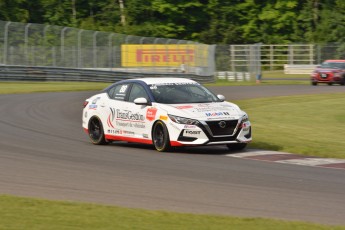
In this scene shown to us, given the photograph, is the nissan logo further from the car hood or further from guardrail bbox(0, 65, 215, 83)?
guardrail bbox(0, 65, 215, 83)

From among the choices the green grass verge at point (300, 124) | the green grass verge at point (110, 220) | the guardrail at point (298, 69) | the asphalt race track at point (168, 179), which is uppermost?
the green grass verge at point (110, 220)

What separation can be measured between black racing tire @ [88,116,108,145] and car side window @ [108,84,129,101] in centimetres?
56

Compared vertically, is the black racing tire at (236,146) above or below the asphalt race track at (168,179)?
below

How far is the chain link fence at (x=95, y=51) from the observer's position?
4662 centimetres

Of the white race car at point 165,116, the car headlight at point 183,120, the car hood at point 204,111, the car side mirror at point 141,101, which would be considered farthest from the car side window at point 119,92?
the car headlight at point 183,120

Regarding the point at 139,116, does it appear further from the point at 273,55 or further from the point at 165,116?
the point at 273,55

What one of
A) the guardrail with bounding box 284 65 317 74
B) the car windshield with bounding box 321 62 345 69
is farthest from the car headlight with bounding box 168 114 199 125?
the guardrail with bounding box 284 65 317 74

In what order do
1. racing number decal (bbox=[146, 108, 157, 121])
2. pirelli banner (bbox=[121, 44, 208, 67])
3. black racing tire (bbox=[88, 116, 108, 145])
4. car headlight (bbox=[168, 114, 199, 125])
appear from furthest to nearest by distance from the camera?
pirelli banner (bbox=[121, 44, 208, 67]) → black racing tire (bbox=[88, 116, 108, 145]) → racing number decal (bbox=[146, 108, 157, 121]) → car headlight (bbox=[168, 114, 199, 125])

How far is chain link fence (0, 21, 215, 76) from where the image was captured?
46.6 m

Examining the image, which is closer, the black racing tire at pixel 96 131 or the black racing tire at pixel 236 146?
the black racing tire at pixel 236 146

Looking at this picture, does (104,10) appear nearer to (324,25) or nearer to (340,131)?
(324,25)

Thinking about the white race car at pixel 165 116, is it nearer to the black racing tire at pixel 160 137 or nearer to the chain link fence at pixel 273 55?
the black racing tire at pixel 160 137

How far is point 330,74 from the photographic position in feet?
150

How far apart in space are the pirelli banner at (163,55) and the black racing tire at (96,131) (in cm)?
3119
